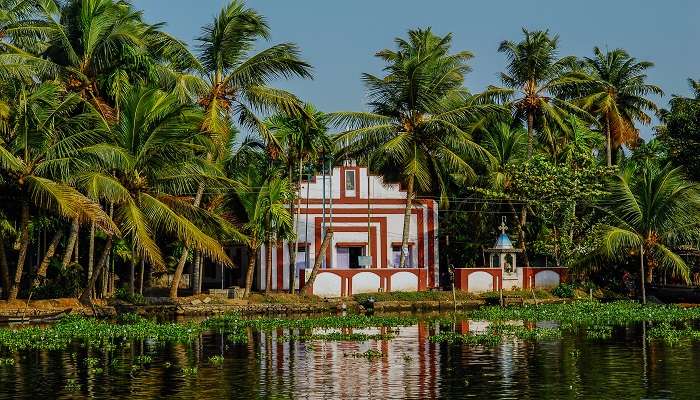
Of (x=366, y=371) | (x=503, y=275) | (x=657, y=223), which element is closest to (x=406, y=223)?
(x=503, y=275)

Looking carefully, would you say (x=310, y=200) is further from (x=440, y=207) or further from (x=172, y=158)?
(x=172, y=158)

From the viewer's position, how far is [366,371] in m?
20.7

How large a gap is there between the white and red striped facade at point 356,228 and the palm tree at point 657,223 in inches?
352

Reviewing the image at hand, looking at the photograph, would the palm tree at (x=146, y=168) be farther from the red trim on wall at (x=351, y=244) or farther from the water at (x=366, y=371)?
the red trim on wall at (x=351, y=244)

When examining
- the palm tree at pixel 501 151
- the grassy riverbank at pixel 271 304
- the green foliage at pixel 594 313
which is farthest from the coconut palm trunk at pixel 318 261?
the green foliage at pixel 594 313

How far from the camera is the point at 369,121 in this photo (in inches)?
1865

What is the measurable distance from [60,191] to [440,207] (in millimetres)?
23983

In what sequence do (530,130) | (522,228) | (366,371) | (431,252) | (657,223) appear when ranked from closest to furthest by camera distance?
(366,371), (657,223), (431,252), (522,228), (530,130)

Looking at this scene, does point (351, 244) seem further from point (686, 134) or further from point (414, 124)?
point (686, 134)

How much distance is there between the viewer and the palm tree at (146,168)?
32406mm

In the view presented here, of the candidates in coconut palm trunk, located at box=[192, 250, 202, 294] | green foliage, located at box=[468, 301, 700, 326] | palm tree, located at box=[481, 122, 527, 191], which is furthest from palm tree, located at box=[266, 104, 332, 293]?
green foliage, located at box=[468, 301, 700, 326]

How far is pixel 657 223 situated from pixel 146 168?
21465 millimetres

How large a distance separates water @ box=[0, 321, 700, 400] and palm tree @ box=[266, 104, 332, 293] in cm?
1771

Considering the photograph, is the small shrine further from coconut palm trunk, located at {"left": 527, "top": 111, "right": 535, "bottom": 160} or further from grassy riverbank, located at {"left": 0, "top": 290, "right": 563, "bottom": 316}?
coconut palm trunk, located at {"left": 527, "top": 111, "right": 535, "bottom": 160}
